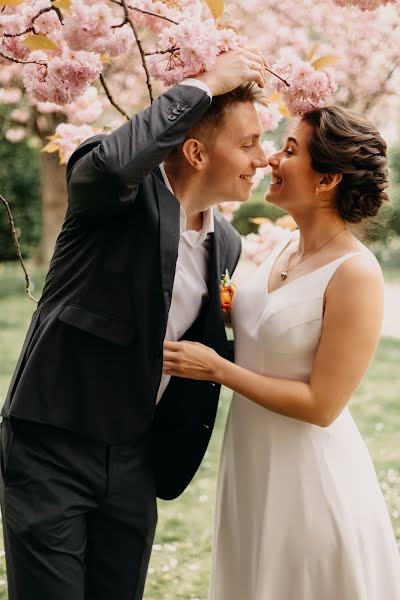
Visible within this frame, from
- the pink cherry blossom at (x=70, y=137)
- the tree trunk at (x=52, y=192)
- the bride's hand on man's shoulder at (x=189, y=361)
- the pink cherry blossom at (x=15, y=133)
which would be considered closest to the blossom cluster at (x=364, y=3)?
the pink cherry blossom at (x=70, y=137)

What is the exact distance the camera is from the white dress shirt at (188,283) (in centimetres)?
252

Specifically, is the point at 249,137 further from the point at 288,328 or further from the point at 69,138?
the point at 69,138

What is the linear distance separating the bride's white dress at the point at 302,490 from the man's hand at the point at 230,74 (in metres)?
0.64

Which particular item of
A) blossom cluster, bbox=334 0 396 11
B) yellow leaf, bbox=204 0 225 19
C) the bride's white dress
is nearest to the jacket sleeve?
yellow leaf, bbox=204 0 225 19

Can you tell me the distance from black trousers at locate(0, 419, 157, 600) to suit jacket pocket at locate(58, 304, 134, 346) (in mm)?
317

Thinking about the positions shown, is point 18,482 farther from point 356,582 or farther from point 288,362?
point 356,582

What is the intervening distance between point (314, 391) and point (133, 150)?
924 mm

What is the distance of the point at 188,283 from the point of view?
100 inches

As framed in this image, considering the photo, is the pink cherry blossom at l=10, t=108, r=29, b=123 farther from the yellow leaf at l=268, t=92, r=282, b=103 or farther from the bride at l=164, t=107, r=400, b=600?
the bride at l=164, t=107, r=400, b=600

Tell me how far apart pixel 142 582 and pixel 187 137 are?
4.71ft

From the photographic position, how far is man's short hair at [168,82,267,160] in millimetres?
2375

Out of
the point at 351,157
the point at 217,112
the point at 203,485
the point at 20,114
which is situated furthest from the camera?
the point at 20,114

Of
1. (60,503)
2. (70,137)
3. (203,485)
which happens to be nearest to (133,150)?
(60,503)

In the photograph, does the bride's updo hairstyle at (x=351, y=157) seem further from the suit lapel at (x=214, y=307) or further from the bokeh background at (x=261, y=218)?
the suit lapel at (x=214, y=307)
